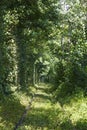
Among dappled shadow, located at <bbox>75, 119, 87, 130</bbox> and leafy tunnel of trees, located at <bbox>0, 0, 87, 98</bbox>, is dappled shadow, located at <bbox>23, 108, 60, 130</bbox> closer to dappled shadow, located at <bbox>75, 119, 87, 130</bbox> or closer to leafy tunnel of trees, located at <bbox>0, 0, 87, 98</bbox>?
dappled shadow, located at <bbox>75, 119, 87, 130</bbox>

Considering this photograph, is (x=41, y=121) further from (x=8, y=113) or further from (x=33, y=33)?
(x=33, y=33)

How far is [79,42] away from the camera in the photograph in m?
27.1

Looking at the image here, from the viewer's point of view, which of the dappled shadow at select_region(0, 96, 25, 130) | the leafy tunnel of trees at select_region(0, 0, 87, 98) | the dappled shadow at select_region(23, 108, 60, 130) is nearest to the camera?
the dappled shadow at select_region(23, 108, 60, 130)

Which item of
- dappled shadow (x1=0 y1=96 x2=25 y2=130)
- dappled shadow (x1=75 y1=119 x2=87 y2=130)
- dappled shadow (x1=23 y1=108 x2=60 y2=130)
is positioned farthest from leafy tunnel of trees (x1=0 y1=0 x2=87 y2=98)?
dappled shadow (x1=75 y1=119 x2=87 y2=130)

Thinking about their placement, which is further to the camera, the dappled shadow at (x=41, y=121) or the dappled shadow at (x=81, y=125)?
the dappled shadow at (x=41, y=121)

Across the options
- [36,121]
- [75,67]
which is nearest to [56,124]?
[36,121]

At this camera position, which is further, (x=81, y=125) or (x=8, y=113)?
(x=8, y=113)

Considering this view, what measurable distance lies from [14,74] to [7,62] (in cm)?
432

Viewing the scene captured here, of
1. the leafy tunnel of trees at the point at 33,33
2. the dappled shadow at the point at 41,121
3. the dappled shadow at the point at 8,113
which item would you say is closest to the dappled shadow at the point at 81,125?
the dappled shadow at the point at 41,121

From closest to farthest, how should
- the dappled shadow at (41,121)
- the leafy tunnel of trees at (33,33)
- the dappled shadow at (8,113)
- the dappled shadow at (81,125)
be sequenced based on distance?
the dappled shadow at (81,125), the dappled shadow at (41,121), the dappled shadow at (8,113), the leafy tunnel of trees at (33,33)

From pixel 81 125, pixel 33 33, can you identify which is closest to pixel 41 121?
pixel 81 125

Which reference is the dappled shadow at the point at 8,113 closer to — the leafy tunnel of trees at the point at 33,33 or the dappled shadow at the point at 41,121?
the dappled shadow at the point at 41,121

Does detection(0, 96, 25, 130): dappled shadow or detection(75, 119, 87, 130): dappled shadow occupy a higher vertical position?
detection(0, 96, 25, 130): dappled shadow

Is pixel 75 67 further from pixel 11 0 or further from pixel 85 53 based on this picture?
pixel 11 0
